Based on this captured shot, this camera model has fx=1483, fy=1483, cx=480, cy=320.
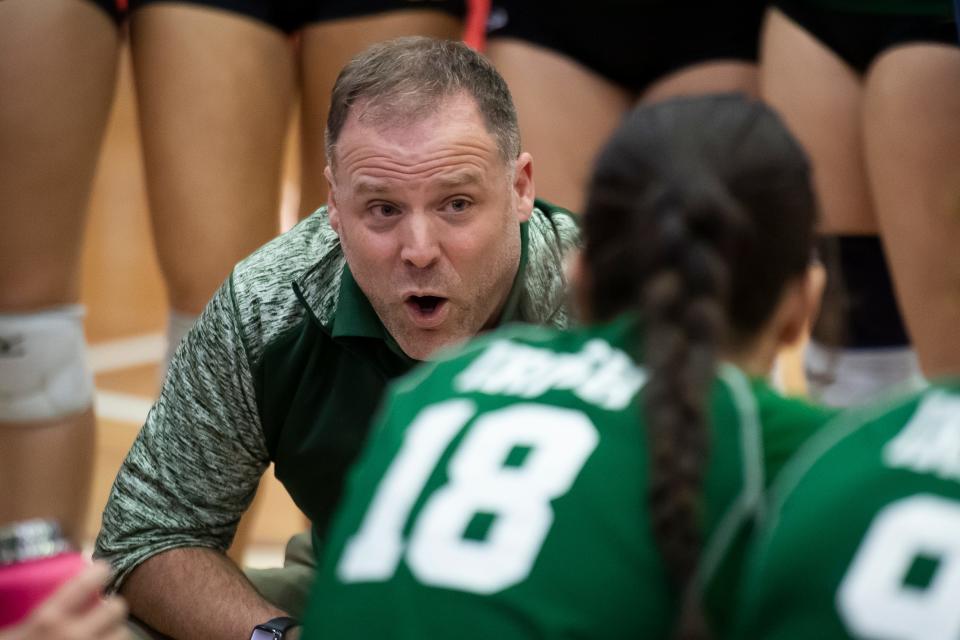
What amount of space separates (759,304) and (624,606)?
26 cm

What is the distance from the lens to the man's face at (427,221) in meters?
1.71

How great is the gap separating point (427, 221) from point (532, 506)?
76cm

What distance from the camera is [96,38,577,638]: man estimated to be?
1.72m

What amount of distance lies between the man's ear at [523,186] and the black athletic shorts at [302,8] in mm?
646

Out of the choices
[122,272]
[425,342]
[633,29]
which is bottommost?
[122,272]

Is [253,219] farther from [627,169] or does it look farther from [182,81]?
[627,169]

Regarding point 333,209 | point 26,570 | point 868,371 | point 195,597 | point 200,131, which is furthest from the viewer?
point 868,371

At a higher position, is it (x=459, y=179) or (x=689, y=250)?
(x=689, y=250)

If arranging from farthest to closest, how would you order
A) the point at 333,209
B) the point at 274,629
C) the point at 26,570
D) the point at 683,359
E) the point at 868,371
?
the point at 868,371
the point at 333,209
the point at 274,629
the point at 26,570
the point at 683,359

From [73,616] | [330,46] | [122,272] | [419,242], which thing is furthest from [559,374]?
[122,272]

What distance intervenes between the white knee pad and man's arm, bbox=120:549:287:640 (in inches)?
22.5

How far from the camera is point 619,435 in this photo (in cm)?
101

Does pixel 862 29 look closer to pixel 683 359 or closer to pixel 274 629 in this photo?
pixel 274 629

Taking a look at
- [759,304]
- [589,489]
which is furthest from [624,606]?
[759,304]
